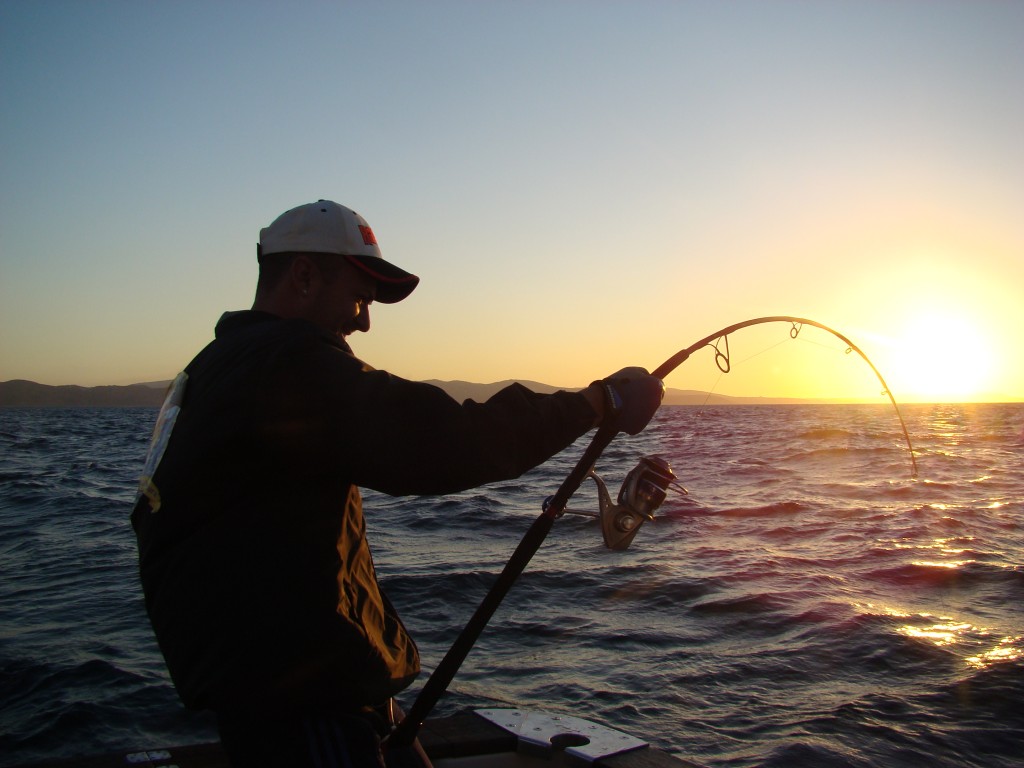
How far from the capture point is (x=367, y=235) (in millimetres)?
2289

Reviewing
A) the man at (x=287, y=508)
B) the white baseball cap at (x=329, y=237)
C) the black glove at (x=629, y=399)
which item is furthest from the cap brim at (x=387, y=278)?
the black glove at (x=629, y=399)

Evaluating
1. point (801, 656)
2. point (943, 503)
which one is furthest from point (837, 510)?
point (801, 656)

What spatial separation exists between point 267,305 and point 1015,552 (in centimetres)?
1100

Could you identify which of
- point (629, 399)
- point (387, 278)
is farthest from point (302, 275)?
point (629, 399)

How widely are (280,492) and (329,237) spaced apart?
691mm

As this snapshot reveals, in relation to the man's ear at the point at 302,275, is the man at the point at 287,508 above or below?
below

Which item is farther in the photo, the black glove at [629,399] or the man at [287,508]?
the black glove at [629,399]

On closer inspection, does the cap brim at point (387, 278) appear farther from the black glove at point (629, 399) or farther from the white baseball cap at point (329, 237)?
the black glove at point (629, 399)

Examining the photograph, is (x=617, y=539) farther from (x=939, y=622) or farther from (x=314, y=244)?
(x=939, y=622)

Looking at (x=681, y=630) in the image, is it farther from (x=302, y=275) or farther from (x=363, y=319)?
(x=302, y=275)

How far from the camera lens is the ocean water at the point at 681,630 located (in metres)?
5.42

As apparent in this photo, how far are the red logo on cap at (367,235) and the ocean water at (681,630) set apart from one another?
3.76 m

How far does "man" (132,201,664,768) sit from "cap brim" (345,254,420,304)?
0.30m

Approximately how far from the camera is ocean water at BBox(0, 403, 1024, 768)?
5.42 metres
